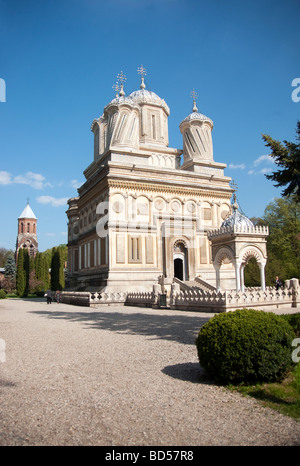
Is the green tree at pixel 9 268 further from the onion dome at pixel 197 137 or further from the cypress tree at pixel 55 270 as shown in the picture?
the onion dome at pixel 197 137

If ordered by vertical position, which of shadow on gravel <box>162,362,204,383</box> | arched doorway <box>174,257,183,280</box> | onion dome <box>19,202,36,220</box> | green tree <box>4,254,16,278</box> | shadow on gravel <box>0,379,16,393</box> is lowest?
shadow on gravel <box>0,379,16,393</box>

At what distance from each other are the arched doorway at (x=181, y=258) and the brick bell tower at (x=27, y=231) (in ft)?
204

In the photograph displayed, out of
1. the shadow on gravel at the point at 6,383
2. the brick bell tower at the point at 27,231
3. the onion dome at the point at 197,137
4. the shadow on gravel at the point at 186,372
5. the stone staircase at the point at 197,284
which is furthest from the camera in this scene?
the brick bell tower at the point at 27,231

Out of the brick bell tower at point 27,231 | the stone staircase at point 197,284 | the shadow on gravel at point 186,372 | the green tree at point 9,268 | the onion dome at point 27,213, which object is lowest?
the shadow on gravel at point 186,372

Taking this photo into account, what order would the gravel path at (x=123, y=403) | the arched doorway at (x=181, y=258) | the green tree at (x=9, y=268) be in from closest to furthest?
the gravel path at (x=123, y=403)
the arched doorway at (x=181, y=258)
the green tree at (x=9, y=268)

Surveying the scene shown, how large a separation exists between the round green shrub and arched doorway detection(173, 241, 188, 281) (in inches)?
1000

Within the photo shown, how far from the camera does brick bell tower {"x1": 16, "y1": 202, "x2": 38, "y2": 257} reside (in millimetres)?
88188

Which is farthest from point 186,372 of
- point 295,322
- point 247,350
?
point 295,322

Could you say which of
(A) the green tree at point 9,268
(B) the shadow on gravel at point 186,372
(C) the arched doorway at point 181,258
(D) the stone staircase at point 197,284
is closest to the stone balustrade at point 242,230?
(D) the stone staircase at point 197,284

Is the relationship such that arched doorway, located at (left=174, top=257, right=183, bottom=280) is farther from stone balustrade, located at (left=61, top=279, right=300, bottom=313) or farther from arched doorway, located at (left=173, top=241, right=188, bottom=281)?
stone balustrade, located at (left=61, top=279, right=300, bottom=313)

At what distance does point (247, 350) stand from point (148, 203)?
25.7 m

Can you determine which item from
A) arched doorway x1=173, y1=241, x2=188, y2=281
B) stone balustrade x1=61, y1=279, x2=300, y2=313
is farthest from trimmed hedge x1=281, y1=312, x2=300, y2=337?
arched doorway x1=173, y1=241, x2=188, y2=281

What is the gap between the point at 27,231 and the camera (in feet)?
295

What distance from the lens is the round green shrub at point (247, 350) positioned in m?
5.47
